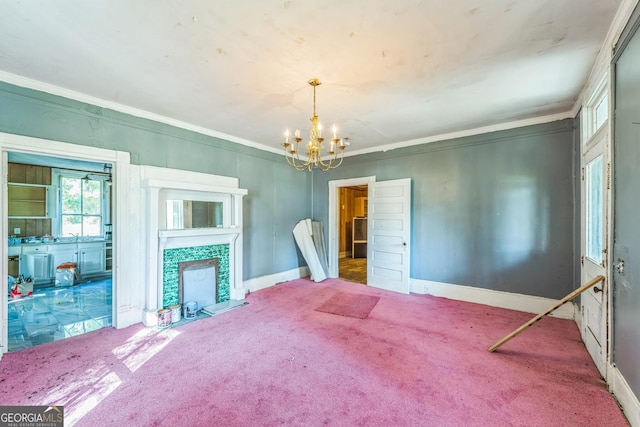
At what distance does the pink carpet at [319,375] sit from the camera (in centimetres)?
180

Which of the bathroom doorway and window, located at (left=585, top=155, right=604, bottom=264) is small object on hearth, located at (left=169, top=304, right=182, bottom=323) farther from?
window, located at (left=585, top=155, right=604, bottom=264)

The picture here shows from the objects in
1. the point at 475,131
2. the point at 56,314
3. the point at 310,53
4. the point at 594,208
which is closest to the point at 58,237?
the point at 56,314

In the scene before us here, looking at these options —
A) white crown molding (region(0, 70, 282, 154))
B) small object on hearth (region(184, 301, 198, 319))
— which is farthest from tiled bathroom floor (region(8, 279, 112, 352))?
white crown molding (region(0, 70, 282, 154))

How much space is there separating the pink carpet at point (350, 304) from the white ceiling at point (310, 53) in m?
2.69

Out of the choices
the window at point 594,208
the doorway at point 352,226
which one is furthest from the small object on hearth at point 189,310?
the doorway at point 352,226

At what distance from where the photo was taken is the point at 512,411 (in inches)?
72.3

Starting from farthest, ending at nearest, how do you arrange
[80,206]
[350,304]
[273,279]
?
[80,206]
[273,279]
[350,304]

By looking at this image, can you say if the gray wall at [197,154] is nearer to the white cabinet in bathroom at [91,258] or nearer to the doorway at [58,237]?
the doorway at [58,237]

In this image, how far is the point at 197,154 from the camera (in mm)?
3961

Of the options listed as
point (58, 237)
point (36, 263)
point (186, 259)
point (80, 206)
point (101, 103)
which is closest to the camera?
point (101, 103)

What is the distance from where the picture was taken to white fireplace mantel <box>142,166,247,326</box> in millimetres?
3311

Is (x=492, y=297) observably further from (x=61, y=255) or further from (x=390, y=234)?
(x=61, y=255)

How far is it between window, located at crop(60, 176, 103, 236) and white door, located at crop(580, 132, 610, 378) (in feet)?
27.3

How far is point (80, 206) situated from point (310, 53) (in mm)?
6478
